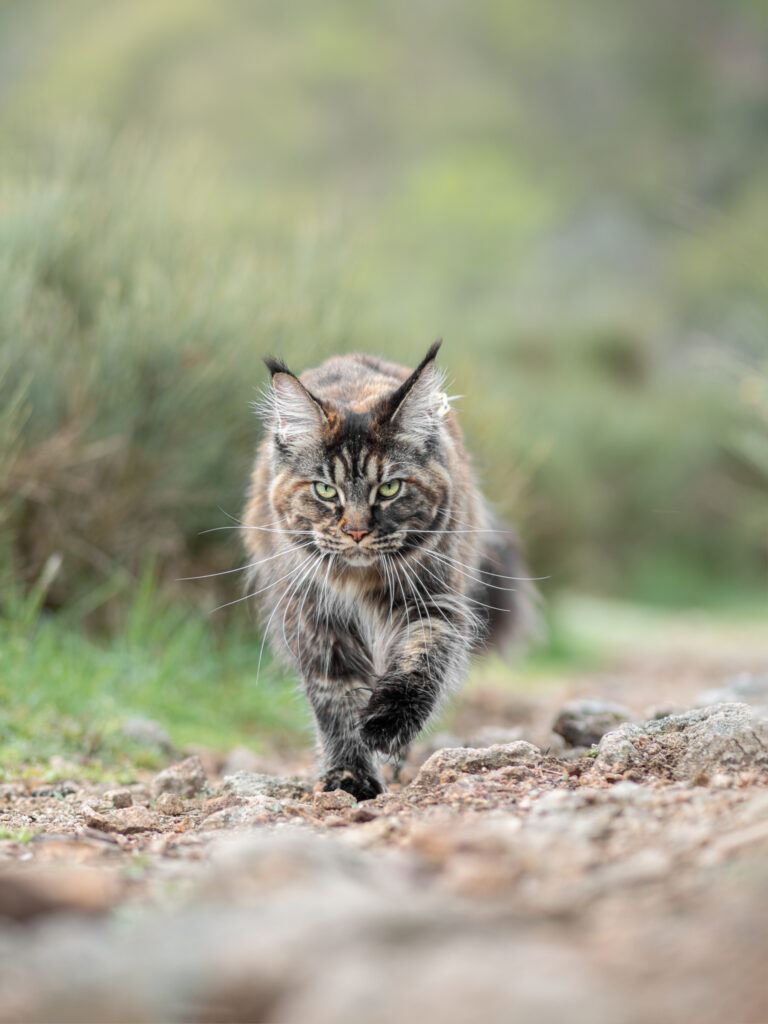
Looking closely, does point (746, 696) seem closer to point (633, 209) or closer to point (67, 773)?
point (67, 773)

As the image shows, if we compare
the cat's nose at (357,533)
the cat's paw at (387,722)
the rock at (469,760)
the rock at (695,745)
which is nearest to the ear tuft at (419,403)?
the cat's nose at (357,533)

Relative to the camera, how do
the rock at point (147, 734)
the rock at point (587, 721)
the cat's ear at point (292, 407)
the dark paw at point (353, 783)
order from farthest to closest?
the rock at point (147, 734), the rock at point (587, 721), the cat's ear at point (292, 407), the dark paw at point (353, 783)

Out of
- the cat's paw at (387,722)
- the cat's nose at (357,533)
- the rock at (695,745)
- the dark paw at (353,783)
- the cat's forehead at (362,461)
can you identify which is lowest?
the dark paw at (353,783)

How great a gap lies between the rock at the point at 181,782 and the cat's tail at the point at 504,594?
150 cm

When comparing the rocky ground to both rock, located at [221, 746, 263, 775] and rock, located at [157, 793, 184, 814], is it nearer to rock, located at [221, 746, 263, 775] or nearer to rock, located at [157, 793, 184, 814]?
rock, located at [157, 793, 184, 814]

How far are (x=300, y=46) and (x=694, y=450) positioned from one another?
42.1 metres

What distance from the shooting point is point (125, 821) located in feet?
9.75

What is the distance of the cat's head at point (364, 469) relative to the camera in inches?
149

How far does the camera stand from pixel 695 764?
2.88 meters

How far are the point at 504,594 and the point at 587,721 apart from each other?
109 centimetres

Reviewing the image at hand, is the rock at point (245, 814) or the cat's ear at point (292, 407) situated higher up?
the cat's ear at point (292, 407)

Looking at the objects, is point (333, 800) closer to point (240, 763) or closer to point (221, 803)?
point (221, 803)

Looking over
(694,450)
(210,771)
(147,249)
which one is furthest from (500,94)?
(210,771)

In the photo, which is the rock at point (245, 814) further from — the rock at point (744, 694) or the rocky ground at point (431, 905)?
the rock at point (744, 694)
